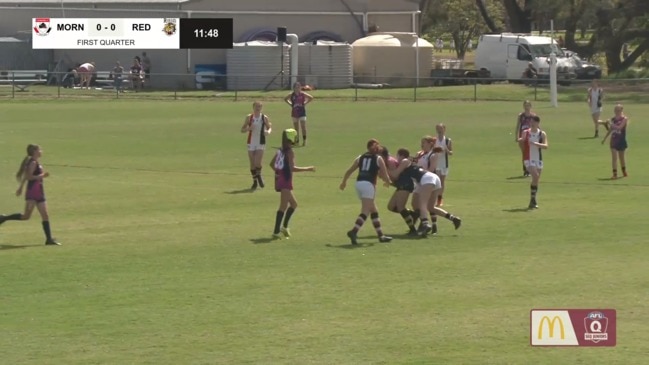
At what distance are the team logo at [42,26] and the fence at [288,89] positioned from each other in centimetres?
321

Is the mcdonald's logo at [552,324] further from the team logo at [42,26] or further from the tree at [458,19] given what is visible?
the tree at [458,19]

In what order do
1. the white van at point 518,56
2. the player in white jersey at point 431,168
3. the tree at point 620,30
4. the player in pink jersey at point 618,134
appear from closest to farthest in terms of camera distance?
1. the player in white jersey at point 431,168
2. the player in pink jersey at point 618,134
3. the white van at point 518,56
4. the tree at point 620,30

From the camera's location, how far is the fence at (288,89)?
2378 inches

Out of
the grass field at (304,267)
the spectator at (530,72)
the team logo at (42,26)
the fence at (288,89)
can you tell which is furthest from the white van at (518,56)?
the grass field at (304,267)

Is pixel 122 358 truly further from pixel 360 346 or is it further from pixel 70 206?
pixel 70 206

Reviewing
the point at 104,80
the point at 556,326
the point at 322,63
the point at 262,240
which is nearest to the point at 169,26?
the point at 104,80

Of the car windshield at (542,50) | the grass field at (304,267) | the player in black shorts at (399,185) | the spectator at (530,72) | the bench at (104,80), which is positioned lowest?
the grass field at (304,267)

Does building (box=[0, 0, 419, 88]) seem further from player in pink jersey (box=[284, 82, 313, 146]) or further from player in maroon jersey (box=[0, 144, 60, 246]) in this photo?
player in maroon jersey (box=[0, 144, 60, 246])

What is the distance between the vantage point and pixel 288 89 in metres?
65.7

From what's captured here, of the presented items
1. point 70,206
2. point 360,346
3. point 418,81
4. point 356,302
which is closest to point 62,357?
point 360,346

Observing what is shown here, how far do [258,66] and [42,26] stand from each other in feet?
46.8

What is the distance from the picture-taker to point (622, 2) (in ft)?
245

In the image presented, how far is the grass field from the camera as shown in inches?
547

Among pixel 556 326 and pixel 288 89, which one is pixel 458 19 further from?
pixel 556 326
